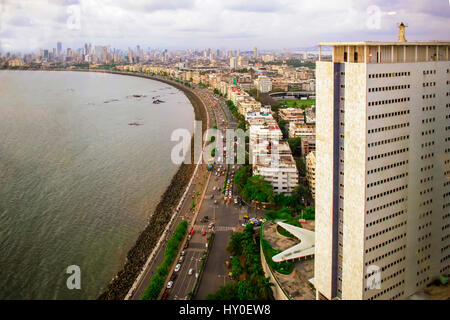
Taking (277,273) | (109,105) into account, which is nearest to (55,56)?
(109,105)

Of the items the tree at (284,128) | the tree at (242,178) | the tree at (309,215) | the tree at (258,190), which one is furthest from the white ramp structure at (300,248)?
the tree at (284,128)

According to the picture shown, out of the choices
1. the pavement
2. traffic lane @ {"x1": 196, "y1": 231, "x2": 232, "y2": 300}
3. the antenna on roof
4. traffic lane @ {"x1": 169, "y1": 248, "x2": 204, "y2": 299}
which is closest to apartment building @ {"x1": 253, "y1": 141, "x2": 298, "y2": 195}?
the pavement

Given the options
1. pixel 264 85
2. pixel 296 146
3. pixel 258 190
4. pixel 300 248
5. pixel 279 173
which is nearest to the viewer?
pixel 300 248

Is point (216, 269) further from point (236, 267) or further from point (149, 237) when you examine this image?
point (149, 237)

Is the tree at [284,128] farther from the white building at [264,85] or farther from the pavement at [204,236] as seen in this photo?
the white building at [264,85]

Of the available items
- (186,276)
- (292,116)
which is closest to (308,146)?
(292,116)

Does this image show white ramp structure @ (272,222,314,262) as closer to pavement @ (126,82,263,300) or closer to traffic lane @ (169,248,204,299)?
pavement @ (126,82,263,300)

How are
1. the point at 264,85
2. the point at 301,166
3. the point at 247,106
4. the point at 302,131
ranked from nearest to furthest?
the point at 301,166 < the point at 302,131 < the point at 247,106 < the point at 264,85
